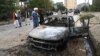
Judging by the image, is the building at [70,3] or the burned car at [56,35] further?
the building at [70,3]

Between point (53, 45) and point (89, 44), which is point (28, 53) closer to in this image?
point (53, 45)

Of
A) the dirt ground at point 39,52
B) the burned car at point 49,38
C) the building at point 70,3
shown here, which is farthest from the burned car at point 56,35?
the building at point 70,3

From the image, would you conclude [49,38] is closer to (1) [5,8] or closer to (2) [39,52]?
(2) [39,52]

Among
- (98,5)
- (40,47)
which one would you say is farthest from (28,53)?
(98,5)

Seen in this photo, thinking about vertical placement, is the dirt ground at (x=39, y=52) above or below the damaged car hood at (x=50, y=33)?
below

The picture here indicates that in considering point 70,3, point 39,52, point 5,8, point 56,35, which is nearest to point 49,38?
point 56,35

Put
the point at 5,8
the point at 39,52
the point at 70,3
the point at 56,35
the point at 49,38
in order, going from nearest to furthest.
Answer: the point at 49,38 < the point at 56,35 < the point at 39,52 < the point at 5,8 < the point at 70,3

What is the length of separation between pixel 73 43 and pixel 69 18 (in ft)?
4.23

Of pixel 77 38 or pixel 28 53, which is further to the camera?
pixel 77 38

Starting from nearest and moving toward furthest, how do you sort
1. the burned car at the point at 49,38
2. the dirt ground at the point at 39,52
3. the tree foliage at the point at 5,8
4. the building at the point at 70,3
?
the burned car at the point at 49,38, the dirt ground at the point at 39,52, the tree foliage at the point at 5,8, the building at the point at 70,3

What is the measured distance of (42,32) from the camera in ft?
40.4

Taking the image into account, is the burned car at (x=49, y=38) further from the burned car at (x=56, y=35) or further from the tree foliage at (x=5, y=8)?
the tree foliage at (x=5, y=8)

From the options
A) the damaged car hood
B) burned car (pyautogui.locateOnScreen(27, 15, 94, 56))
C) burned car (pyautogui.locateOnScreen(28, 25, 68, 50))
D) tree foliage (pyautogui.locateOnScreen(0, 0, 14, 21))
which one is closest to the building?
tree foliage (pyautogui.locateOnScreen(0, 0, 14, 21))

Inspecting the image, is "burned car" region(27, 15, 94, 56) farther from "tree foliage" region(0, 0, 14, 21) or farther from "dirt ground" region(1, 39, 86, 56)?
"tree foliage" region(0, 0, 14, 21)
